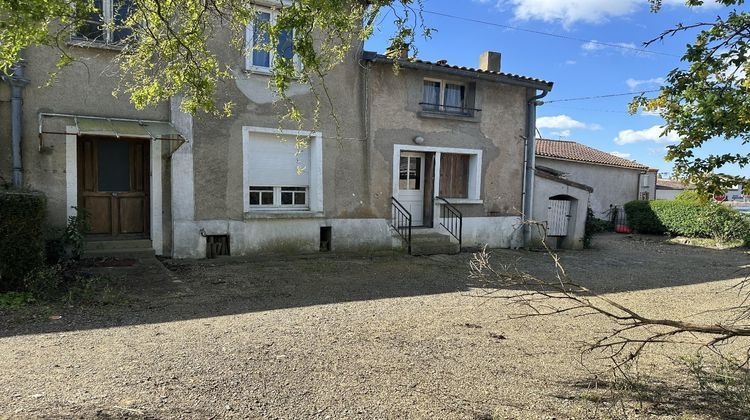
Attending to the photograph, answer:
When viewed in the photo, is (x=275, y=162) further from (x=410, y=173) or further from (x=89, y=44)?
(x=89, y=44)

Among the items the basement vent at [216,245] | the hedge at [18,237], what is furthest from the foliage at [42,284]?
the basement vent at [216,245]

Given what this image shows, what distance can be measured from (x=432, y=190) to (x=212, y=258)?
5.71 m

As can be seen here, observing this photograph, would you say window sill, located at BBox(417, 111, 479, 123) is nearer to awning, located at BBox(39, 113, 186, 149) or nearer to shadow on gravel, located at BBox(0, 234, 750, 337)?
shadow on gravel, located at BBox(0, 234, 750, 337)

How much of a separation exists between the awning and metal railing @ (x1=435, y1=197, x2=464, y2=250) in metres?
6.55

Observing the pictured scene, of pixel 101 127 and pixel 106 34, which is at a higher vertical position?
pixel 106 34

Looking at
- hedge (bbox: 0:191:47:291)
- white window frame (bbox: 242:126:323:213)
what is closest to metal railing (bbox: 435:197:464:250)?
white window frame (bbox: 242:126:323:213)

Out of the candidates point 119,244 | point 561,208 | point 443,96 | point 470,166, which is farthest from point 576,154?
point 119,244

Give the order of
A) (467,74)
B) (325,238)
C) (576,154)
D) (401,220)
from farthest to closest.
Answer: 1. (576,154)
2. (467,74)
3. (401,220)
4. (325,238)

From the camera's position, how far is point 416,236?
1166 cm

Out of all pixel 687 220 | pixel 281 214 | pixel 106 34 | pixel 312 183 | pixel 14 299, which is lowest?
pixel 14 299

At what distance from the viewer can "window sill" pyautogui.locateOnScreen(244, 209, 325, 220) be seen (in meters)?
9.85

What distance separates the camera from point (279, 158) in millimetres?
10297

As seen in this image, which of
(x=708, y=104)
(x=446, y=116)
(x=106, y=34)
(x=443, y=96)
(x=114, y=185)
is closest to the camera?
(x=708, y=104)

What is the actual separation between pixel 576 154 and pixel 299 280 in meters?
20.5
